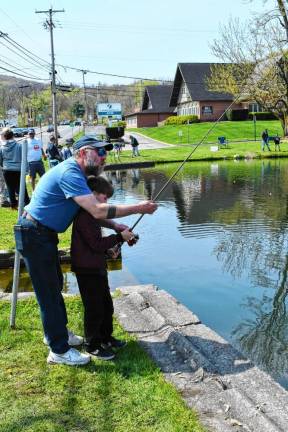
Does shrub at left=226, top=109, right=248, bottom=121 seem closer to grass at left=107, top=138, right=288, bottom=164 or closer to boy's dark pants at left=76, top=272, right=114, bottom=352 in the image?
grass at left=107, top=138, right=288, bottom=164

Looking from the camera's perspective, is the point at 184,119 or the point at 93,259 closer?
the point at 93,259

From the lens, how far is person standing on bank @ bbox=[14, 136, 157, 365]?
13.6ft

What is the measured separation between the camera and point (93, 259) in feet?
14.8

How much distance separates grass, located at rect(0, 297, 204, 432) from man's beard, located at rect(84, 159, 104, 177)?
167 cm

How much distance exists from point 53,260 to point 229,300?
3.91 metres

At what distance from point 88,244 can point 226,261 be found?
5640 mm

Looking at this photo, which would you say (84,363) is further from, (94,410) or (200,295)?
(200,295)

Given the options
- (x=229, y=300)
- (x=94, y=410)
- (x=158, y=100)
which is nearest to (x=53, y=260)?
(x=94, y=410)

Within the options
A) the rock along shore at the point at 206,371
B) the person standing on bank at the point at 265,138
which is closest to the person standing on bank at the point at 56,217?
the rock along shore at the point at 206,371

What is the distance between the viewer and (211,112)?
69.2 m

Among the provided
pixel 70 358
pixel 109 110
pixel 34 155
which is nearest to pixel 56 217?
pixel 70 358

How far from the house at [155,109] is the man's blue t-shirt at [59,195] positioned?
7489cm

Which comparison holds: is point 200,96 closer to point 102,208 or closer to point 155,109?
point 155,109

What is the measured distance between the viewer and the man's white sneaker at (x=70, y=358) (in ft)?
14.8
